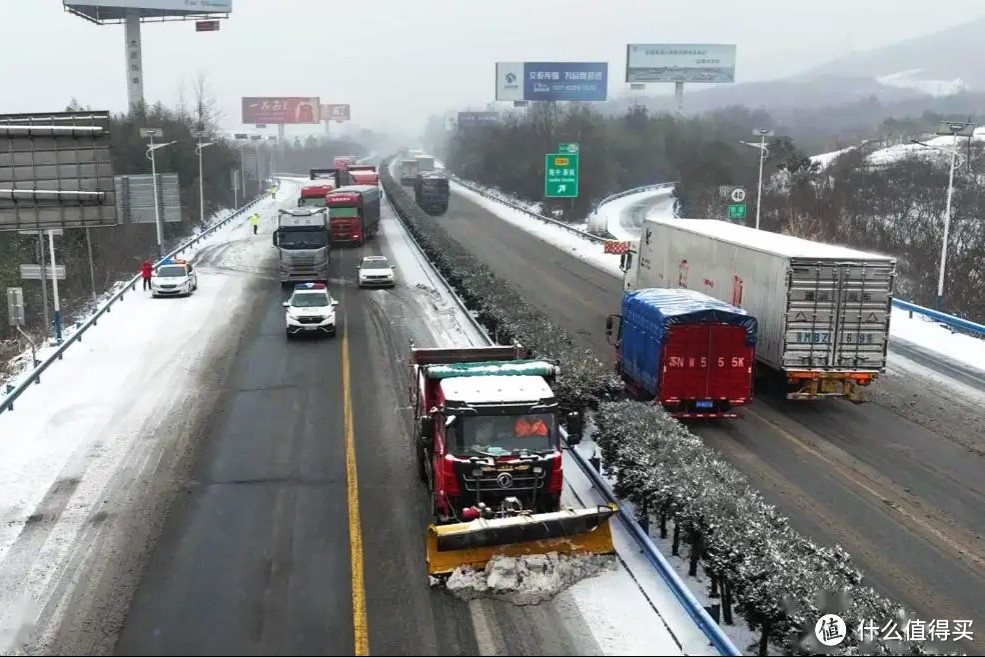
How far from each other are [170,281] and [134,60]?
64177mm

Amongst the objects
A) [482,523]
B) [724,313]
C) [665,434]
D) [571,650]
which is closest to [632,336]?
[724,313]

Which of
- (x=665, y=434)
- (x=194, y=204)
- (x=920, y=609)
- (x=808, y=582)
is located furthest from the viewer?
(x=194, y=204)

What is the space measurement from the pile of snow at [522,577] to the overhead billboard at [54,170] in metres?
13.2

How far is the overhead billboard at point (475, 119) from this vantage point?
6587 inches

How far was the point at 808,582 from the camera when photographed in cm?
1005

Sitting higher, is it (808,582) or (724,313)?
(724,313)

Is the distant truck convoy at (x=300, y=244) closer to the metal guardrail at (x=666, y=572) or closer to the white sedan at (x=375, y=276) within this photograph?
the white sedan at (x=375, y=276)

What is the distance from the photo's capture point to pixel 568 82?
319 ft

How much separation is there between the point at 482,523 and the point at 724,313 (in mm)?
9963

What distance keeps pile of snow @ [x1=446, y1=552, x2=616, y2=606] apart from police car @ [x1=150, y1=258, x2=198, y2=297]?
2986cm

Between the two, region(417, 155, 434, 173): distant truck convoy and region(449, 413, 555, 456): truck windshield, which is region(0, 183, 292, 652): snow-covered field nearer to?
region(449, 413, 555, 456): truck windshield

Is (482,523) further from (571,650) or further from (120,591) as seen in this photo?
(120,591)

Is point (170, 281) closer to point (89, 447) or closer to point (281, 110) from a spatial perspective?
point (89, 447)

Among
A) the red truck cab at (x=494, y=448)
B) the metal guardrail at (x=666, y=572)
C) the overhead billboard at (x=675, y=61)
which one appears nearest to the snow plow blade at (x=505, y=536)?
the red truck cab at (x=494, y=448)
